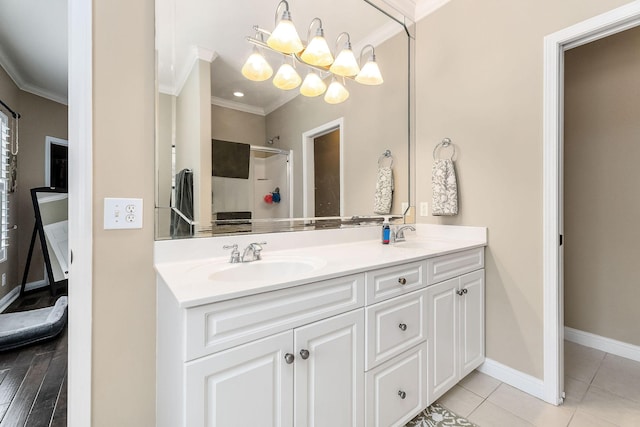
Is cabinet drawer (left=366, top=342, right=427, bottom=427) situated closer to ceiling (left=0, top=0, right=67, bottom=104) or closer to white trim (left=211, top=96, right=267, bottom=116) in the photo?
white trim (left=211, top=96, right=267, bottom=116)

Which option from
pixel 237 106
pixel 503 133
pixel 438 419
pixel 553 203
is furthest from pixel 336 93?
pixel 438 419

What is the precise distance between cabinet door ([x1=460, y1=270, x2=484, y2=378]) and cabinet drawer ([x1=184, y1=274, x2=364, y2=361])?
913 mm

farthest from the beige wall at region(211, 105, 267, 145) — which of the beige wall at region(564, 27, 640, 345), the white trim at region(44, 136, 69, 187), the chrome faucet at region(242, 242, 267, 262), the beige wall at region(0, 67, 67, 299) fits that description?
the white trim at region(44, 136, 69, 187)

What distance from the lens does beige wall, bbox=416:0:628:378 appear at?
1.65m

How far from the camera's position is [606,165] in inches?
84.8

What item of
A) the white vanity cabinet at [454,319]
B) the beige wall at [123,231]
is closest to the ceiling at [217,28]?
the beige wall at [123,231]

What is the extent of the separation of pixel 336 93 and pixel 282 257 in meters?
1.15

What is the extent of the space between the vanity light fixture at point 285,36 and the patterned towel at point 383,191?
1005 mm

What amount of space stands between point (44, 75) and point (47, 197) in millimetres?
1390

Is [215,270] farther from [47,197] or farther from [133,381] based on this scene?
[47,197]

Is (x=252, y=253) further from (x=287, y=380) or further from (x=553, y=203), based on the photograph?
(x=553, y=203)

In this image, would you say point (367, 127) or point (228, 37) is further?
point (367, 127)

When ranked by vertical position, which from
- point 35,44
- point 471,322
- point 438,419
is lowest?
point 438,419

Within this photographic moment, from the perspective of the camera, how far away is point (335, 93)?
1899 mm
